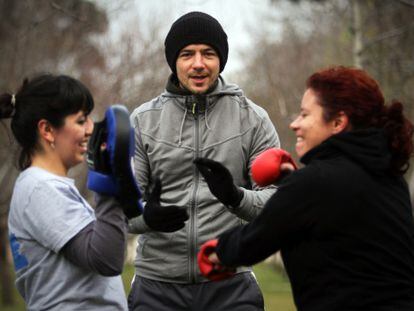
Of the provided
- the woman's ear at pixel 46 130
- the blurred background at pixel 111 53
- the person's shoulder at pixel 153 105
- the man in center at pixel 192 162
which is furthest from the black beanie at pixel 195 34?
the blurred background at pixel 111 53

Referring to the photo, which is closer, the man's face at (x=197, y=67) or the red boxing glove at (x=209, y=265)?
the red boxing glove at (x=209, y=265)

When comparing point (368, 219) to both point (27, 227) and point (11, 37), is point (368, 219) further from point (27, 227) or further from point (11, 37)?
point (11, 37)

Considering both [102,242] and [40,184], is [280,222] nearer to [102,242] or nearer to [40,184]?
[102,242]

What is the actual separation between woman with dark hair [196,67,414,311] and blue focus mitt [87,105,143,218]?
0.41m

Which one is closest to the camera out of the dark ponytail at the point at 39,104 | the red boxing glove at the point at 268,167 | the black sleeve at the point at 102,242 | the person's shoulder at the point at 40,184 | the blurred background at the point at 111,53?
the black sleeve at the point at 102,242

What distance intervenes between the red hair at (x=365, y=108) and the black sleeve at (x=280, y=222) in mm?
326

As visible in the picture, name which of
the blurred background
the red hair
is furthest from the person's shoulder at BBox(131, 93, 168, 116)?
the blurred background

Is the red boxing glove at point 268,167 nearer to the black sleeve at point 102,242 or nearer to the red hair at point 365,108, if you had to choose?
the red hair at point 365,108

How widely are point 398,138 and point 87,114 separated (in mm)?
1229

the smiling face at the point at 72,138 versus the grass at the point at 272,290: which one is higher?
the smiling face at the point at 72,138

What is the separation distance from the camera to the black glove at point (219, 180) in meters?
3.54

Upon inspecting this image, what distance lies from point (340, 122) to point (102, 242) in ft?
3.28

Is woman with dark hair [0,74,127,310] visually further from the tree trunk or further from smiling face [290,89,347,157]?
the tree trunk

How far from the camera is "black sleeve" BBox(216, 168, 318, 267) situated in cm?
297
